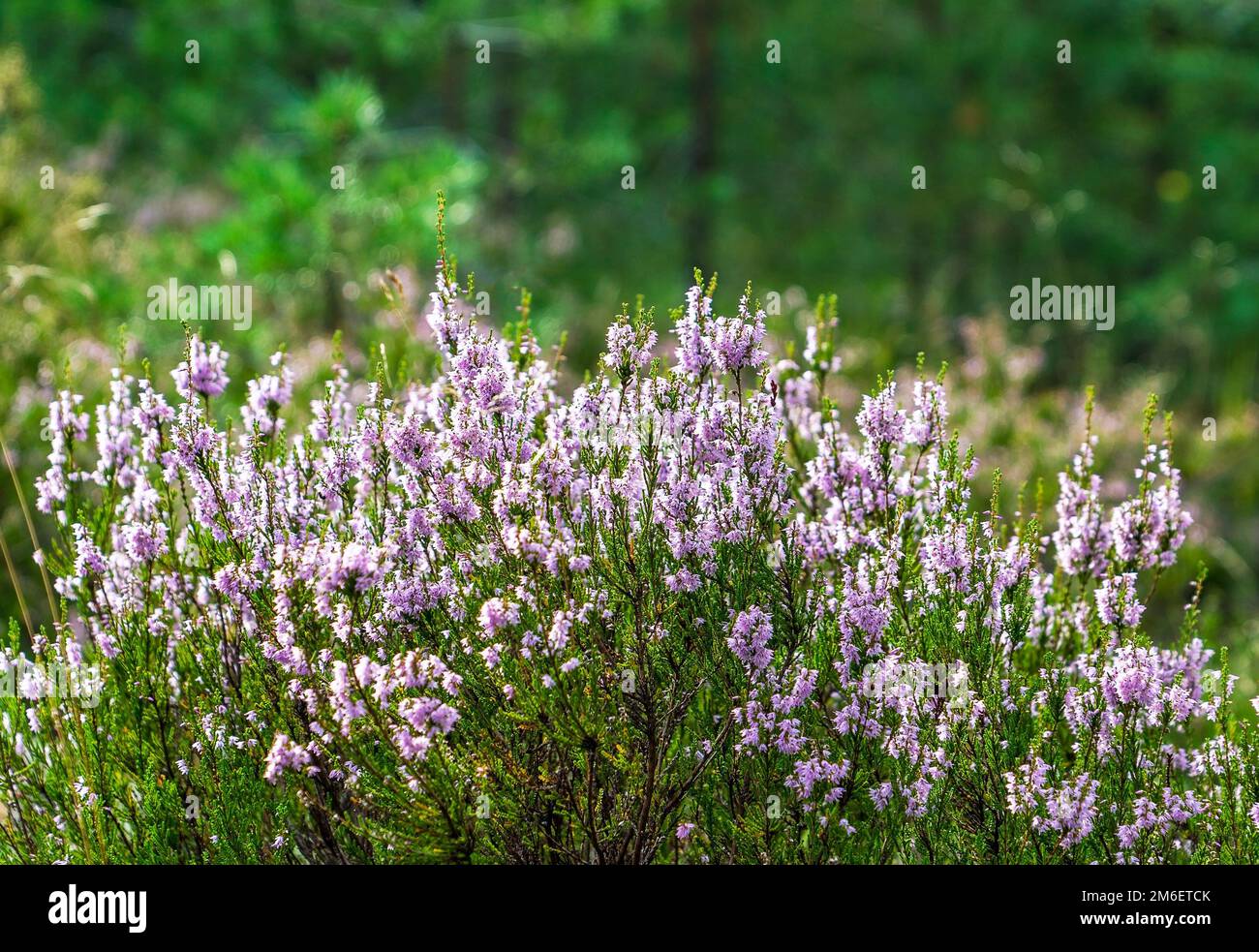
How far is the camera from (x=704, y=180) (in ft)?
40.1

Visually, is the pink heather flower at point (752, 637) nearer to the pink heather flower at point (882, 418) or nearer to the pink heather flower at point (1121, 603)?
the pink heather flower at point (882, 418)

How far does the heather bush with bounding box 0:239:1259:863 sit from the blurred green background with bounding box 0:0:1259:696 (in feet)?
13.8

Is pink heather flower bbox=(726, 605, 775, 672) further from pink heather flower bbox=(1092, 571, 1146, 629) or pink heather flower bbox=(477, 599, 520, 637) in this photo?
pink heather flower bbox=(1092, 571, 1146, 629)

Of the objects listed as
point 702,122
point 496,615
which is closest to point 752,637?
point 496,615

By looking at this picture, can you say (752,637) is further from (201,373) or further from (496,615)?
(201,373)

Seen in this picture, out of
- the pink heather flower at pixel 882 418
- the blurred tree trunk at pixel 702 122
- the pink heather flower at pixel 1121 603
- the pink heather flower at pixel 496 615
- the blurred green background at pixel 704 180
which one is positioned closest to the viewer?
the pink heather flower at pixel 496 615

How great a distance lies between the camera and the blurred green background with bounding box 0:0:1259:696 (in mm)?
8602

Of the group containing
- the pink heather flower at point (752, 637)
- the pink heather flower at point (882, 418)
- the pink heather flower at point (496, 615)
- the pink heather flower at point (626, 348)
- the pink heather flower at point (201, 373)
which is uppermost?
the pink heather flower at point (201, 373)

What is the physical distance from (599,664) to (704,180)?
32.1 feet

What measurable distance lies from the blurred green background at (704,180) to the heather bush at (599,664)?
13.8ft

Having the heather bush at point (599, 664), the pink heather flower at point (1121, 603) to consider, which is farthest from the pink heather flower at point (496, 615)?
the pink heather flower at point (1121, 603)

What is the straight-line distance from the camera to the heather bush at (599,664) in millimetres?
2967

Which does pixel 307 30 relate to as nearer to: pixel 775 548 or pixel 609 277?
pixel 609 277

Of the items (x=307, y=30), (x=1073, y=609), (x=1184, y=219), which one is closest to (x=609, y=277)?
(x=307, y=30)
